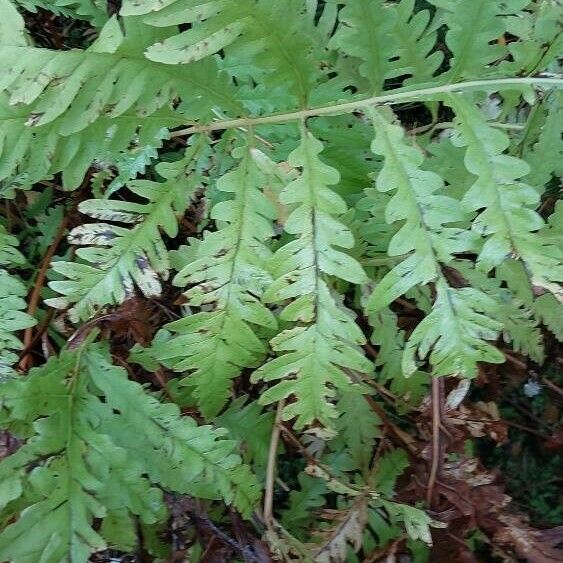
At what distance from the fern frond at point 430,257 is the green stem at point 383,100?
0.24 ft

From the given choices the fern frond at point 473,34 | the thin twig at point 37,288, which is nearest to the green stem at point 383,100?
the fern frond at point 473,34

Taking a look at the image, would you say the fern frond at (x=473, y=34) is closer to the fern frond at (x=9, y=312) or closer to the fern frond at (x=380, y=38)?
the fern frond at (x=380, y=38)

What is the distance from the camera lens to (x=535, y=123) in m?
1.19

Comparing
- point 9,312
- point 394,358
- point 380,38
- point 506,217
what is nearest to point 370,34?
point 380,38

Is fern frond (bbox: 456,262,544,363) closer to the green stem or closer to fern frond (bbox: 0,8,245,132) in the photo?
the green stem

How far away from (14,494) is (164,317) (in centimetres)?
51

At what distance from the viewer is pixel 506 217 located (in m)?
0.91

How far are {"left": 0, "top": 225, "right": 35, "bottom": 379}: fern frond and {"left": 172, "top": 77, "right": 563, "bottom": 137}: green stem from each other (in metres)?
0.35

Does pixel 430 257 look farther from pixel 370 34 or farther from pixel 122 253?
pixel 122 253

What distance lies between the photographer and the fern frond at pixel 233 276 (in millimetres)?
969

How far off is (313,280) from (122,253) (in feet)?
0.97

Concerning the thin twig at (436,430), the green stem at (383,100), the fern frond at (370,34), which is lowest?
the thin twig at (436,430)

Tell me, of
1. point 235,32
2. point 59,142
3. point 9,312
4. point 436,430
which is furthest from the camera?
point 436,430

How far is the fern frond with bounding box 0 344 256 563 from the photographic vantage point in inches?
35.6
